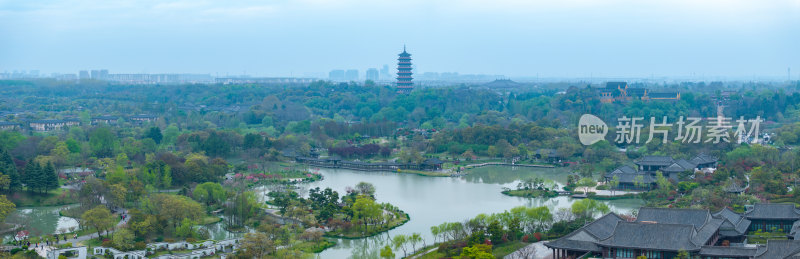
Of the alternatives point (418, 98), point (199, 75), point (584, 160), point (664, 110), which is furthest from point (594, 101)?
point (199, 75)

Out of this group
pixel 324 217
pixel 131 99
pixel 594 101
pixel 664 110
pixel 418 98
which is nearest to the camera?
pixel 324 217

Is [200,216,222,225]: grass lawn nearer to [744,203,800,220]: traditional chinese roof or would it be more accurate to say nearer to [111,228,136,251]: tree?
[111,228,136,251]: tree

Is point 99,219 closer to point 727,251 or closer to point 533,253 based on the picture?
point 533,253

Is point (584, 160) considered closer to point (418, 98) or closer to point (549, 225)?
point (549, 225)

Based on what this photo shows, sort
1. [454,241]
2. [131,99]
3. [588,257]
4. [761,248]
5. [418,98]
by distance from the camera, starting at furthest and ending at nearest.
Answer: [131,99] → [418,98] → [454,241] → [588,257] → [761,248]

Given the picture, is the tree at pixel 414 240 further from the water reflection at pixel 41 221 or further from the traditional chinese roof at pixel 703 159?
the traditional chinese roof at pixel 703 159

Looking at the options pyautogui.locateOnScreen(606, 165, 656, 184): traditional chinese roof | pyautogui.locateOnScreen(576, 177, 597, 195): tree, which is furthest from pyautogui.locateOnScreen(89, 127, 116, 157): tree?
pyautogui.locateOnScreen(606, 165, 656, 184): traditional chinese roof

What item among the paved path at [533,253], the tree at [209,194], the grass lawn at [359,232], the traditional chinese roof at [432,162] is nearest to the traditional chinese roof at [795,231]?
the paved path at [533,253]
